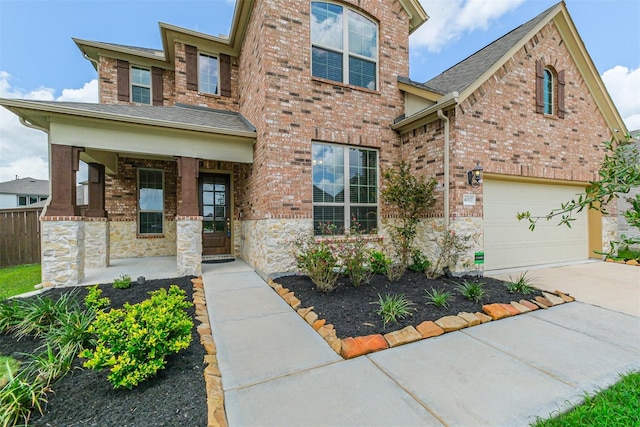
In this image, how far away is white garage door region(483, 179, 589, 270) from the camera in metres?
6.46

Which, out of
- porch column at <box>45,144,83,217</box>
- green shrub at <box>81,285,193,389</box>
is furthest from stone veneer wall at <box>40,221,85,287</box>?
green shrub at <box>81,285,193,389</box>

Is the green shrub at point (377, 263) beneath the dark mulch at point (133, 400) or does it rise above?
above

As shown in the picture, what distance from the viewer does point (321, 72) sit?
6.32m

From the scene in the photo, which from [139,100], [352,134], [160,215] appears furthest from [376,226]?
[139,100]

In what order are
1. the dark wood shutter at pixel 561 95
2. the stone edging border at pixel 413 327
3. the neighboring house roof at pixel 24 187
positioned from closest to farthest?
the stone edging border at pixel 413 327
the dark wood shutter at pixel 561 95
the neighboring house roof at pixel 24 187

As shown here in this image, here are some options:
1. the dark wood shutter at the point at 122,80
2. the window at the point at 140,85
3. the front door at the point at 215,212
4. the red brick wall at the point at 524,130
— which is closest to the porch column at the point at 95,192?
the front door at the point at 215,212

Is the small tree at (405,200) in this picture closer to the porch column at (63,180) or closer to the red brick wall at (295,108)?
the red brick wall at (295,108)

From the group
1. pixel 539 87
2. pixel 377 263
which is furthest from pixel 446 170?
pixel 539 87

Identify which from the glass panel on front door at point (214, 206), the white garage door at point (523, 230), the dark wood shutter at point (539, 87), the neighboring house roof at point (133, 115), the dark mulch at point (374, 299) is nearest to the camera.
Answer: the dark mulch at point (374, 299)

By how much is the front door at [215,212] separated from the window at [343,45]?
4487 millimetres

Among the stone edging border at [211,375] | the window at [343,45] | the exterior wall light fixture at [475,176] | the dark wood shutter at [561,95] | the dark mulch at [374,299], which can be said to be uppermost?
the window at [343,45]

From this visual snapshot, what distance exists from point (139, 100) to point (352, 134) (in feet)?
25.3

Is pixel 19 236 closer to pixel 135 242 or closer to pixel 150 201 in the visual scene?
pixel 135 242

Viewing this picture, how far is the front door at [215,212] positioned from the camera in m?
8.16
